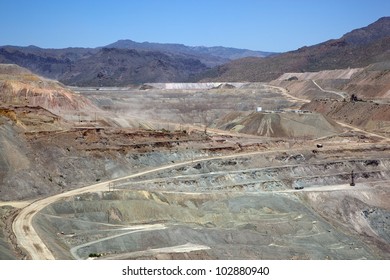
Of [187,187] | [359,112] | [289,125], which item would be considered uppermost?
[359,112]

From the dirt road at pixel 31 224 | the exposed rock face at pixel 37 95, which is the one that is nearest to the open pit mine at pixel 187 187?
the dirt road at pixel 31 224

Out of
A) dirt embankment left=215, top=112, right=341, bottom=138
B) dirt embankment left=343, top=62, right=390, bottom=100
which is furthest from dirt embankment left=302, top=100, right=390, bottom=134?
dirt embankment left=343, top=62, right=390, bottom=100

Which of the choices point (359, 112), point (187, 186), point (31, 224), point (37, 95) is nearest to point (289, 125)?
point (359, 112)

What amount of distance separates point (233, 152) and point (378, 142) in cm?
2503

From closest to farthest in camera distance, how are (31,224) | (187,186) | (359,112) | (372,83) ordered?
(31,224), (187,186), (359,112), (372,83)

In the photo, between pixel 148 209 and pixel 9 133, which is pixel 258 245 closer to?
pixel 148 209

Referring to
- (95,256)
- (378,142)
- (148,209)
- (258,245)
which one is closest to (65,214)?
(148,209)

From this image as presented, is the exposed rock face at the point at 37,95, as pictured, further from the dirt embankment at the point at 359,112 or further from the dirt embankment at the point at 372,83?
the dirt embankment at the point at 372,83

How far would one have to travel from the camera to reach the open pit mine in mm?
42719

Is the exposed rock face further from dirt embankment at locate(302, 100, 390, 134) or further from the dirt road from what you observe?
dirt embankment at locate(302, 100, 390, 134)

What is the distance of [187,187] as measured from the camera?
62.2 m

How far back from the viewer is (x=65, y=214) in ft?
161

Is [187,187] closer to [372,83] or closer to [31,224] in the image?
[31,224]

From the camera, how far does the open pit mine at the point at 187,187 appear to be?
42719 mm
